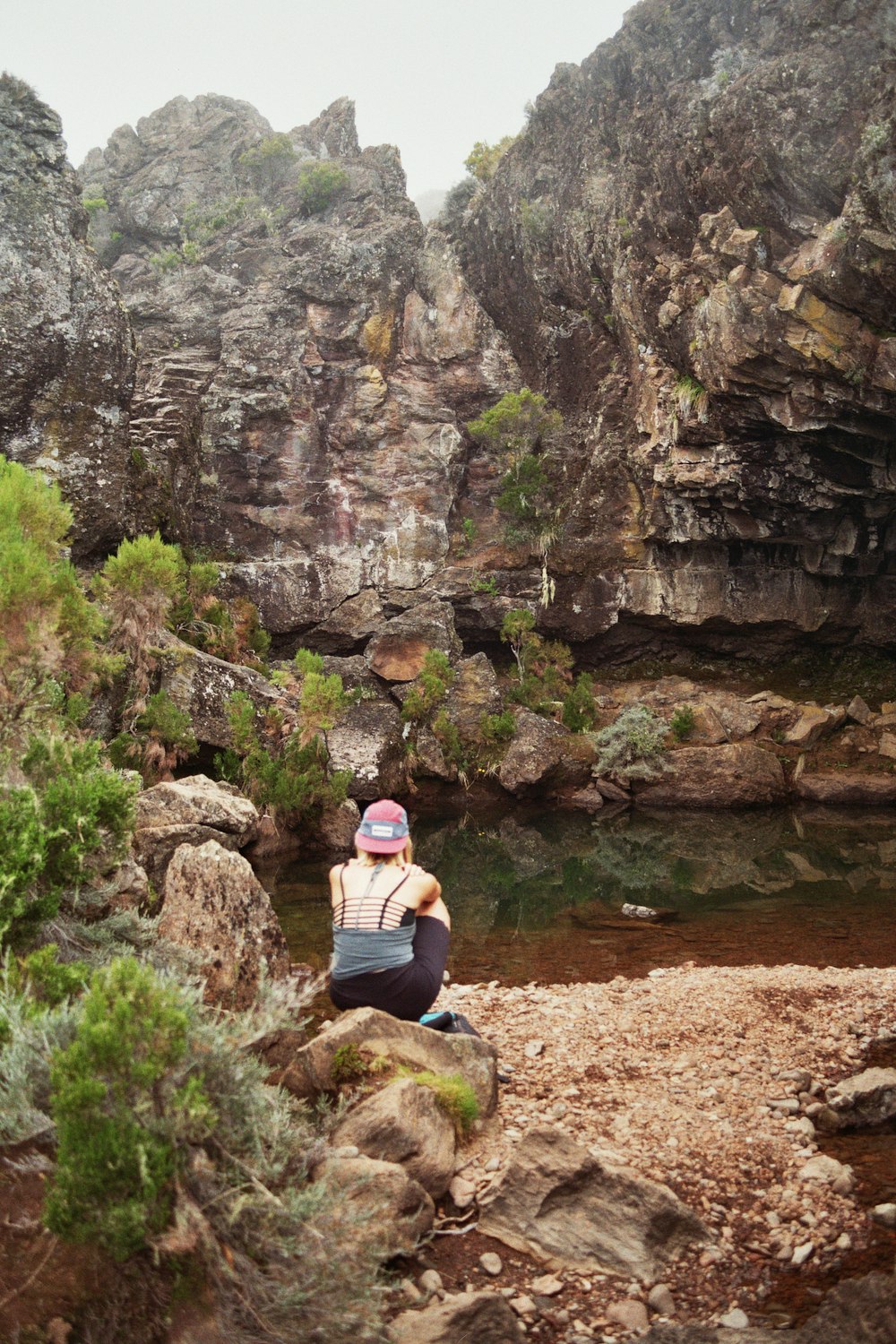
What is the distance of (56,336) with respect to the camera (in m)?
23.2

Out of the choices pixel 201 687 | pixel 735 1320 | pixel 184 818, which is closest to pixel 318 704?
pixel 201 687

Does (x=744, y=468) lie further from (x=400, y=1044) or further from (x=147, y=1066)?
(x=147, y=1066)

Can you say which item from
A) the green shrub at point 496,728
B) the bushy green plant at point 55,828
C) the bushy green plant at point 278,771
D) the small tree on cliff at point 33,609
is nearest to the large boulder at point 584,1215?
the bushy green plant at point 55,828

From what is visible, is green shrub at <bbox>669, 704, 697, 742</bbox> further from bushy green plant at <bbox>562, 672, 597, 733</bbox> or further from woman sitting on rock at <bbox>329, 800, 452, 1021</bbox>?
woman sitting on rock at <bbox>329, 800, 452, 1021</bbox>

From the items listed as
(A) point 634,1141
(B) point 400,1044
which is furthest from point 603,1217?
(B) point 400,1044

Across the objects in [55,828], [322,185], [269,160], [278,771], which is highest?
[269,160]

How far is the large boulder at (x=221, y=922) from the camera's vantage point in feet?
20.3

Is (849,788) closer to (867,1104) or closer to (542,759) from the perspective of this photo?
(542,759)

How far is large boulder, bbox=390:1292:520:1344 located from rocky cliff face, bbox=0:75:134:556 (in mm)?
22194

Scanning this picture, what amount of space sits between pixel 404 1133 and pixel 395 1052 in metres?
0.70

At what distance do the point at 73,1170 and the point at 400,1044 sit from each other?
8.08ft

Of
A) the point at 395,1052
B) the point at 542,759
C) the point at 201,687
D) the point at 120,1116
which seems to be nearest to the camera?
the point at 120,1116

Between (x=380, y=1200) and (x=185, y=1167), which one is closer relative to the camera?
(x=185, y=1167)

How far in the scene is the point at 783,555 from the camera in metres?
31.1
